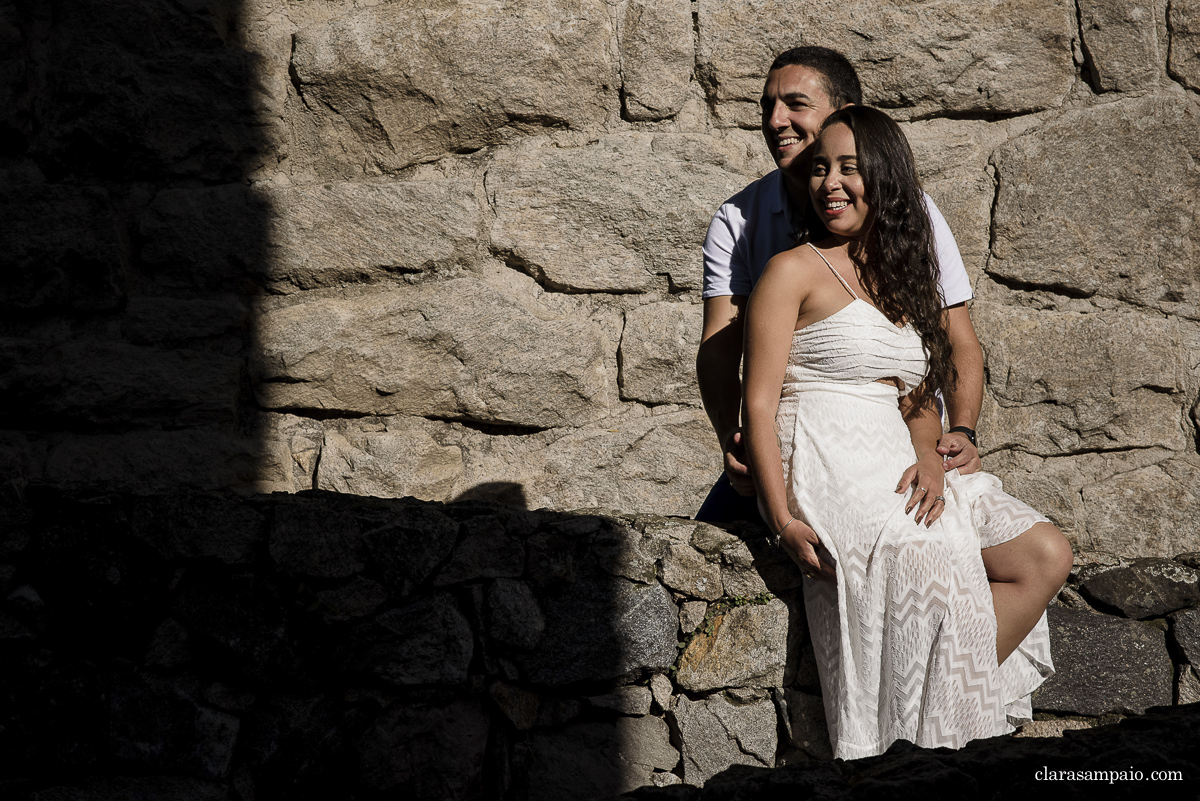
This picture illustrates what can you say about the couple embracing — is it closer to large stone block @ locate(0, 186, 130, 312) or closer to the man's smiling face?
the man's smiling face

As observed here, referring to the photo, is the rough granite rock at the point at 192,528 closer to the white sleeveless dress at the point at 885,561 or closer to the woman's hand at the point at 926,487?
the white sleeveless dress at the point at 885,561

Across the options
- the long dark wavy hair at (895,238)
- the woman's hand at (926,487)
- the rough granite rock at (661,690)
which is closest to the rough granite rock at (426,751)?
the rough granite rock at (661,690)

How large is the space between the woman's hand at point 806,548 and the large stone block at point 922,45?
164 cm

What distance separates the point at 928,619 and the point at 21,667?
1.78m

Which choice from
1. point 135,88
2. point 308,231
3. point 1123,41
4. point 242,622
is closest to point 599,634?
point 242,622

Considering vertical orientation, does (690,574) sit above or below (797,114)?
below

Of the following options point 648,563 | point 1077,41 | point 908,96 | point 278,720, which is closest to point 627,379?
point 648,563

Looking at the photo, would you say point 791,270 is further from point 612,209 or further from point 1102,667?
point 1102,667

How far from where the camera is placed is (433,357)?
9.74 ft

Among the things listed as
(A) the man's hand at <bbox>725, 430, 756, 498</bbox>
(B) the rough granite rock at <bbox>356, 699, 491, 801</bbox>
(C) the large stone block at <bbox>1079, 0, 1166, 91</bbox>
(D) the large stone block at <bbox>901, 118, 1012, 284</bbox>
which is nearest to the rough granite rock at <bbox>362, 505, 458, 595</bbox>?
(B) the rough granite rock at <bbox>356, 699, 491, 801</bbox>

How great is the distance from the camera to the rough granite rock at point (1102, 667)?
222 centimetres

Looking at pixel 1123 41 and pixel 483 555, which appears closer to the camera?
pixel 483 555

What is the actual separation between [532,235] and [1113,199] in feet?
5.81

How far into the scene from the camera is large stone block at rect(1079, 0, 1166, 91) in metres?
2.91
